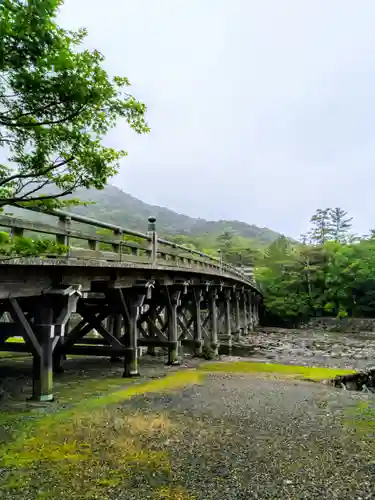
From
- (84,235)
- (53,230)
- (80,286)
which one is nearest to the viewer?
(53,230)

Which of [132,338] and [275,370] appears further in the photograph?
[275,370]

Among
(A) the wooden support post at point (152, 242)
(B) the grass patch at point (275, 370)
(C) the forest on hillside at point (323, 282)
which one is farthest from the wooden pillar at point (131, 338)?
(C) the forest on hillside at point (323, 282)

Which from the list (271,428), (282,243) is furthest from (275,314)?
(271,428)

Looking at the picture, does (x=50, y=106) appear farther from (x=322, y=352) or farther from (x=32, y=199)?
(x=322, y=352)

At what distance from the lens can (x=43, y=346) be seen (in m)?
6.86

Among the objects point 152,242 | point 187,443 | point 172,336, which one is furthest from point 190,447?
point 172,336

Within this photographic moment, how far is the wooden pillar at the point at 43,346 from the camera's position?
6.84m

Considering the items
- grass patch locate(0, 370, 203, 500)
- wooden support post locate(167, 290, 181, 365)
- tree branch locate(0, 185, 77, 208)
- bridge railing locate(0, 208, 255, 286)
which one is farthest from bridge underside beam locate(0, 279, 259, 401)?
tree branch locate(0, 185, 77, 208)

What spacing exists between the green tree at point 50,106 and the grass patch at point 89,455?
289 centimetres

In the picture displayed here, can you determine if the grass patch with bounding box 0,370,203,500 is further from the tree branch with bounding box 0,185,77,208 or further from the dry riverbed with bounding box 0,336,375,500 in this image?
the tree branch with bounding box 0,185,77,208

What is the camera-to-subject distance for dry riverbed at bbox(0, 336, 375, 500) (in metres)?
3.86

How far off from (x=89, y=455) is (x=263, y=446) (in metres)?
2.17

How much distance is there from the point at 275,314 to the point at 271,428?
3546 centimetres

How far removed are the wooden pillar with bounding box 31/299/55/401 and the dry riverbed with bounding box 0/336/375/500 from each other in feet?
1.37
